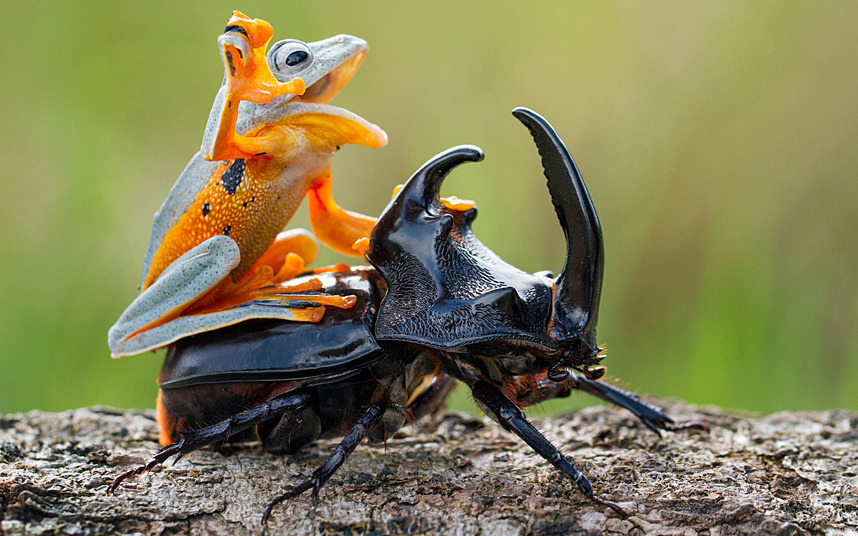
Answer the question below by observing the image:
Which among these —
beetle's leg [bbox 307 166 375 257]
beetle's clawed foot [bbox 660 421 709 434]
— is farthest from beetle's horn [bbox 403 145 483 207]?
beetle's clawed foot [bbox 660 421 709 434]

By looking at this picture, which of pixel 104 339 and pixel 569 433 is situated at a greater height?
pixel 104 339

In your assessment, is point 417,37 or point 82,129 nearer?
point 82,129

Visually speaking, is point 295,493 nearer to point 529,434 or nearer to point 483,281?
point 529,434

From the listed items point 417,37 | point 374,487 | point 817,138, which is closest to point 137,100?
point 417,37

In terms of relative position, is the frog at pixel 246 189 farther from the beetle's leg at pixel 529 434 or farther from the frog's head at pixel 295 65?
the beetle's leg at pixel 529 434

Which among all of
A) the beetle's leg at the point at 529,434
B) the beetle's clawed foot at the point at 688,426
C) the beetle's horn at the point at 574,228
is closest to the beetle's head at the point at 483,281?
the beetle's horn at the point at 574,228

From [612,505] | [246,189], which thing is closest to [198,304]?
[246,189]

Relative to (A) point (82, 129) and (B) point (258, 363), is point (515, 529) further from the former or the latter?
(A) point (82, 129)
